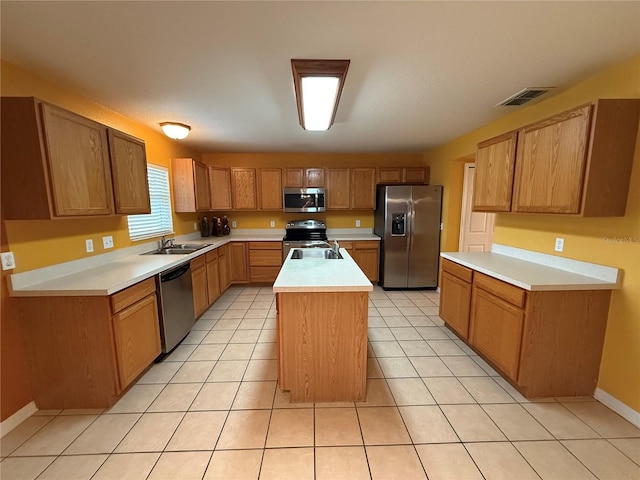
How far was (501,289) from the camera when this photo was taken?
2.09m

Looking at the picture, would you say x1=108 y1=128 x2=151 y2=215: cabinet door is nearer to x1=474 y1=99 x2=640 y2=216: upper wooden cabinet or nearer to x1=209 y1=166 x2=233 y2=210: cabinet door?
x1=209 y1=166 x2=233 y2=210: cabinet door

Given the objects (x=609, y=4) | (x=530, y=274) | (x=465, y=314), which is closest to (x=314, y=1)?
(x=609, y=4)

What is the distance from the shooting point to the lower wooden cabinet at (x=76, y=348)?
1.78 metres

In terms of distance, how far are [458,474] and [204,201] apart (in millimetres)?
4259

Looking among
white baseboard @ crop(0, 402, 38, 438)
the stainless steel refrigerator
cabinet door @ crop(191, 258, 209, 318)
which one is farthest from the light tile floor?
the stainless steel refrigerator

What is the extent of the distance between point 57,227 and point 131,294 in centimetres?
77

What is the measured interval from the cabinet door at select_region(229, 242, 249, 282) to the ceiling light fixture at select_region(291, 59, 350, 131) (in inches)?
109

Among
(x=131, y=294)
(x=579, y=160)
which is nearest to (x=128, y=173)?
(x=131, y=294)

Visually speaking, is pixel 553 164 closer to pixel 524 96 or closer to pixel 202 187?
pixel 524 96

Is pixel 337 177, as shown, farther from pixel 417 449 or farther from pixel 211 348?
pixel 417 449

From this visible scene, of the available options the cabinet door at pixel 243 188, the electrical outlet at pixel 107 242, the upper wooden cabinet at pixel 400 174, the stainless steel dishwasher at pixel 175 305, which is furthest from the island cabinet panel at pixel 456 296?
the electrical outlet at pixel 107 242

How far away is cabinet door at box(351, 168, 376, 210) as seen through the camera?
4.64 metres

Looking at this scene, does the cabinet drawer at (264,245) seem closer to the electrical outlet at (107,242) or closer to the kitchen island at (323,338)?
the electrical outlet at (107,242)

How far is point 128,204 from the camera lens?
2402 millimetres
